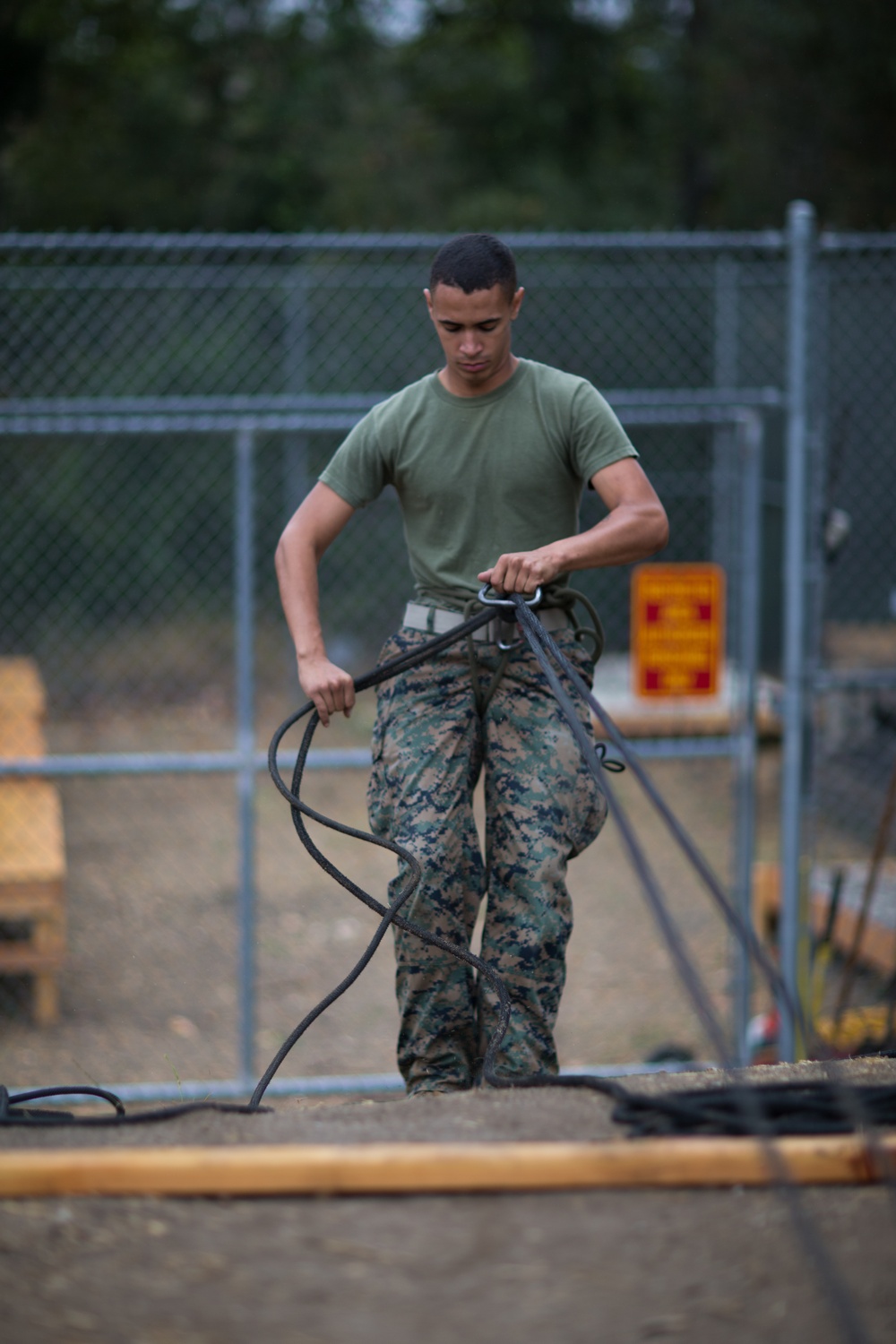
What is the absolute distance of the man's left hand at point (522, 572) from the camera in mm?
2812

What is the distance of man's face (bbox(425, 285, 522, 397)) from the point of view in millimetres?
2889

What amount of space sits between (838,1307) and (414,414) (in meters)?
2.11

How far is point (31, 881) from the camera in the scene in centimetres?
502

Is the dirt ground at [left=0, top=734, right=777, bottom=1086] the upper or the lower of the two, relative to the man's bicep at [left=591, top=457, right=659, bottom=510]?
lower

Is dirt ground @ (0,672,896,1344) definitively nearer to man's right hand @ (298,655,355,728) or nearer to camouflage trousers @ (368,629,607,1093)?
camouflage trousers @ (368,629,607,1093)

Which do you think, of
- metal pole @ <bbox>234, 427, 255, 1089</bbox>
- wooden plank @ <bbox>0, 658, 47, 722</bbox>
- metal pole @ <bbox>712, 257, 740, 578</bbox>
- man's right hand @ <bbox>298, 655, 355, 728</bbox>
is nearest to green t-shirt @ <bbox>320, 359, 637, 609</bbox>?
man's right hand @ <bbox>298, 655, 355, 728</bbox>

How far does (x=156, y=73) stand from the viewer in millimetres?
13906

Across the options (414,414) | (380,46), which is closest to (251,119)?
(380,46)

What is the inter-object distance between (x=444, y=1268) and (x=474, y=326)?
1918 millimetres

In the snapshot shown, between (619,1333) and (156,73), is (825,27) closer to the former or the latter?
(156,73)

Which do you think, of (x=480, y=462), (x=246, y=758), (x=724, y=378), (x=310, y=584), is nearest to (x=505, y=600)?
(x=480, y=462)

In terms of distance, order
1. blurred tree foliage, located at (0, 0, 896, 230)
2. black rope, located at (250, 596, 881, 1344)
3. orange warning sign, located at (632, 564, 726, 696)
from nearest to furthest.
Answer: black rope, located at (250, 596, 881, 1344)
orange warning sign, located at (632, 564, 726, 696)
blurred tree foliage, located at (0, 0, 896, 230)

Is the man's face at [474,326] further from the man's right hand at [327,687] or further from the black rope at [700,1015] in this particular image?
the man's right hand at [327,687]

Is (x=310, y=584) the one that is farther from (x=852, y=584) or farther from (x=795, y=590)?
(x=852, y=584)
